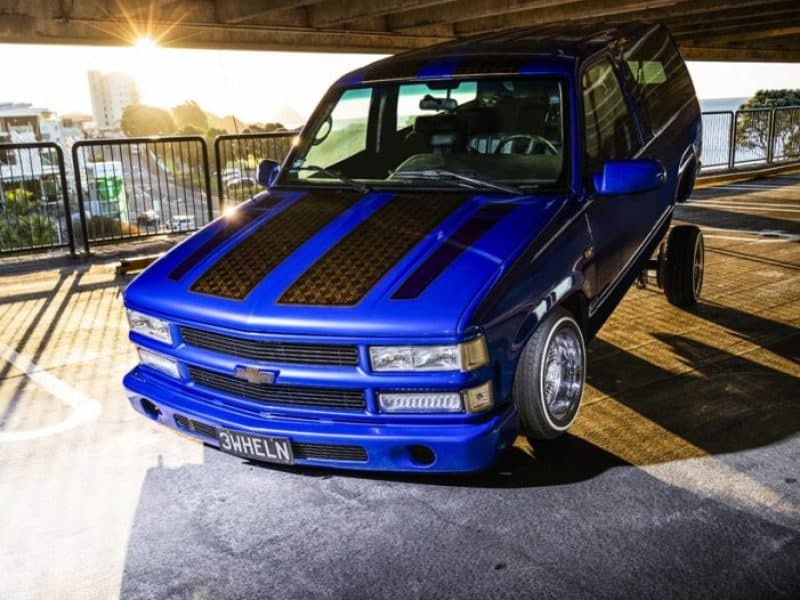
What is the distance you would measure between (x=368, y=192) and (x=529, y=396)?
153 centimetres

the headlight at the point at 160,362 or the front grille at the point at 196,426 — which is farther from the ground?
the headlight at the point at 160,362

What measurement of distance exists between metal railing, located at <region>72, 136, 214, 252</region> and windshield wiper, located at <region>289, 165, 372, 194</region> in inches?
257

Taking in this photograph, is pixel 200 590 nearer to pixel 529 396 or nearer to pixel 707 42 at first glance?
pixel 529 396

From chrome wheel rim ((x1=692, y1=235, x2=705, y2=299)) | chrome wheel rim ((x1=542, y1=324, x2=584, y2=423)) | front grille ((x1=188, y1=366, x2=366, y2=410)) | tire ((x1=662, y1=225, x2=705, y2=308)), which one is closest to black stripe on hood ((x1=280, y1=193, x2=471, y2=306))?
front grille ((x1=188, y1=366, x2=366, y2=410))

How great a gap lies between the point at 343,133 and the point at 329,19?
14924mm

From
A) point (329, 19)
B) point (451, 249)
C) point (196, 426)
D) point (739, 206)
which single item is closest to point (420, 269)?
point (451, 249)

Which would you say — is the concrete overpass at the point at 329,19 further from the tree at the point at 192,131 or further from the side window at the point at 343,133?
the side window at the point at 343,133

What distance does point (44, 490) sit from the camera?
409 cm

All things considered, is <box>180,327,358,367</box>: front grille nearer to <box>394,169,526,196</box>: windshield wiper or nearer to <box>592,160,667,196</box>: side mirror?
<box>394,169,526,196</box>: windshield wiper

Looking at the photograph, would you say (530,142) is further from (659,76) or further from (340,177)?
(659,76)

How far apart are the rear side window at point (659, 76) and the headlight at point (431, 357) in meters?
3.10

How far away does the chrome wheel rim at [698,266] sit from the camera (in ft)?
22.2

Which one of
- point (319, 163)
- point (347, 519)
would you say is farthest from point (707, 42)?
point (347, 519)

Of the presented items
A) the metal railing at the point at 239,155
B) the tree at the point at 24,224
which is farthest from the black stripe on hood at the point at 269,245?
the metal railing at the point at 239,155
